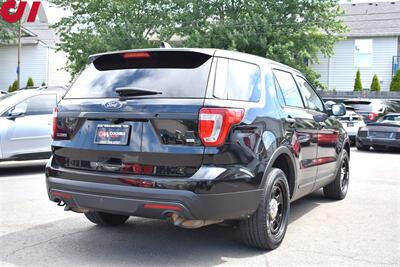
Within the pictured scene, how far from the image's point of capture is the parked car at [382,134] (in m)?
14.2

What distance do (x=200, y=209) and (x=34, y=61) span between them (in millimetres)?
37270

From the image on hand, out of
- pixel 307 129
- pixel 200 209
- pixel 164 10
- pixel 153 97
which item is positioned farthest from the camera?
pixel 164 10

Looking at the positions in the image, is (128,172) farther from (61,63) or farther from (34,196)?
(61,63)

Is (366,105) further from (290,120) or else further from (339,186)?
(290,120)

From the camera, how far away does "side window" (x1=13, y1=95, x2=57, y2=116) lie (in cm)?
912

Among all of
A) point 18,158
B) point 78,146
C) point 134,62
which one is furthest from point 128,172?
point 18,158

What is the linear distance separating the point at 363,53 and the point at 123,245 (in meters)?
28.5

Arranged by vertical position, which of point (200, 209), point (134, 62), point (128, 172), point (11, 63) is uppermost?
point (11, 63)

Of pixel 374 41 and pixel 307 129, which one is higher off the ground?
pixel 374 41

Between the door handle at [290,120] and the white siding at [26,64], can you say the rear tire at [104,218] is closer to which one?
the door handle at [290,120]

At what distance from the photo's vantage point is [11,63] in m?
38.5

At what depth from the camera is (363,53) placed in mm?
30141

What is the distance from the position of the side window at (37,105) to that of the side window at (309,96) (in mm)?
5387

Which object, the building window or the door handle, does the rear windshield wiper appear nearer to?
the door handle
